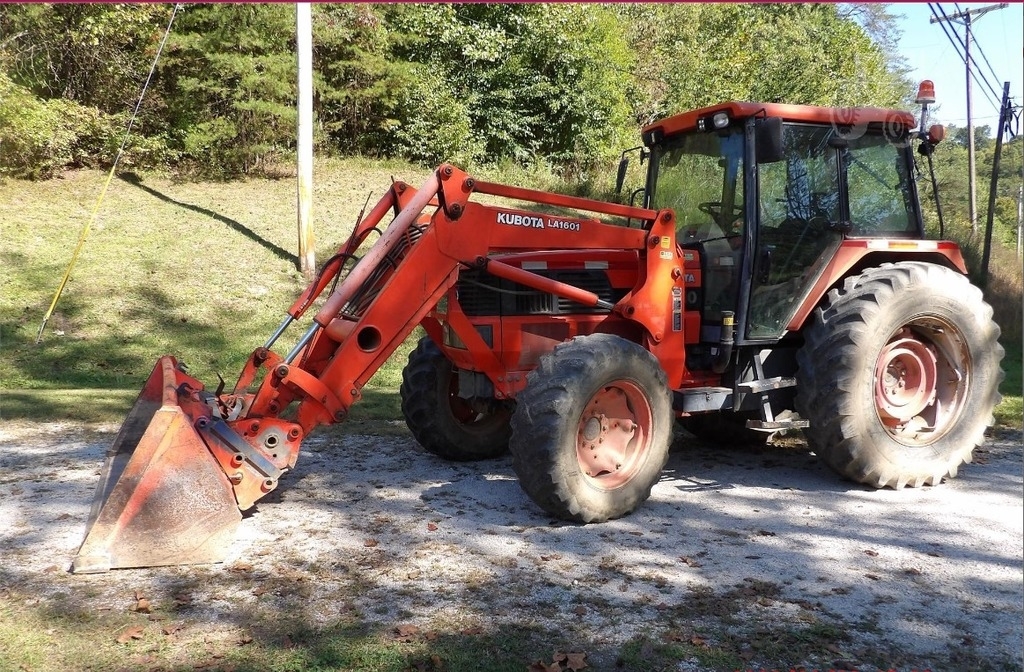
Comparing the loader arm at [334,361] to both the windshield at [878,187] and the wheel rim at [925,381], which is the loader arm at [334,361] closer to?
the windshield at [878,187]

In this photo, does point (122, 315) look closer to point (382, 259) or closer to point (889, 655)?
point (382, 259)

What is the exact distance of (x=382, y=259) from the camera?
5.18 m

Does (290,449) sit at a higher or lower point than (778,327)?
lower

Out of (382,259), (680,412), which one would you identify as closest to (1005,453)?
(680,412)

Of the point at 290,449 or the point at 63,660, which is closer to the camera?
the point at 63,660

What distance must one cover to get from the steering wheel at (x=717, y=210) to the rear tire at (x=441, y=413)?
195cm

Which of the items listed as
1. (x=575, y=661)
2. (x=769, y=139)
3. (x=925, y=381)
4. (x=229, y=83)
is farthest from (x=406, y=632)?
(x=229, y=83)

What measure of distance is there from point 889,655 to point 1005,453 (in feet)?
14.0

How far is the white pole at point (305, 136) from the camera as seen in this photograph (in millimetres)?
12219

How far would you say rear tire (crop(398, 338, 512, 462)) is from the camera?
248 inches

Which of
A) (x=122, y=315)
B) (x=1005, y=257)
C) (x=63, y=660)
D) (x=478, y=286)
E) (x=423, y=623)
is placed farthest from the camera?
(x=1005, y=257)

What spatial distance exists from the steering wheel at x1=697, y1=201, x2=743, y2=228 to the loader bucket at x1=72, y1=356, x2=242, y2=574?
361cm

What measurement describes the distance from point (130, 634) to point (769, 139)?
14.2 feet

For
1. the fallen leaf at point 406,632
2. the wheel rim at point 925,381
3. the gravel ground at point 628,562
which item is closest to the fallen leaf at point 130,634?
the gravel ground at point 628,562
